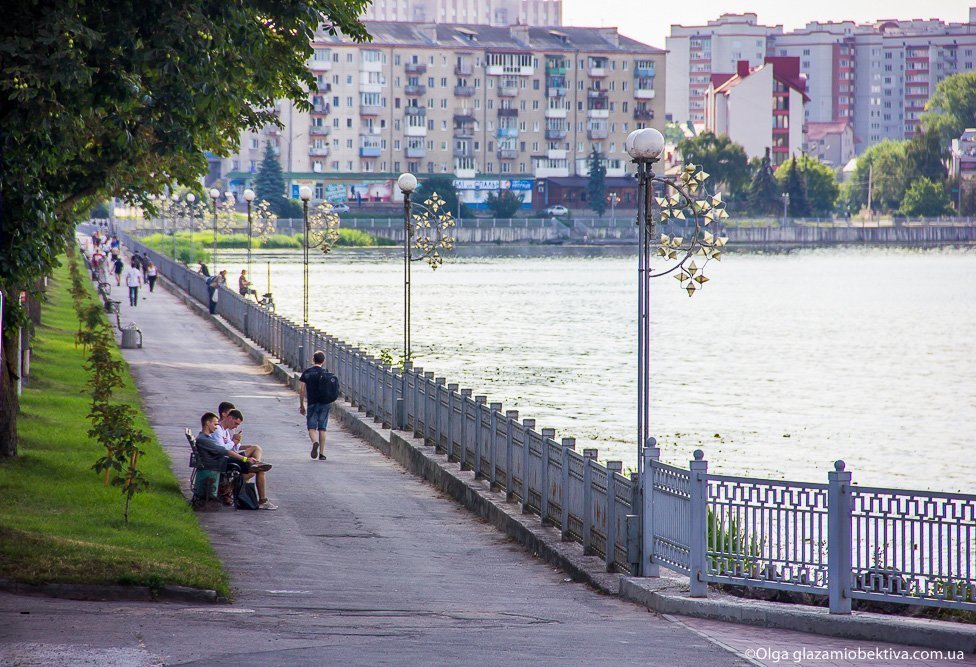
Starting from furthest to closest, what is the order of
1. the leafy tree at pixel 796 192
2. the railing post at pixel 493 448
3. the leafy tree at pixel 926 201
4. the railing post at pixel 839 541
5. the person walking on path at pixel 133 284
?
the leafy tree at pixel 926 201, the leafy tree at pixel 796 192, the person walking on path at pixel 133 284, the railing post at pixel 493 448, the railing post at pixel 839 541

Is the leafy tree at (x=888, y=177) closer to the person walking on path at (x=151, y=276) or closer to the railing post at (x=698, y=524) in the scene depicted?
the person walking on path at (x=151, y=276)

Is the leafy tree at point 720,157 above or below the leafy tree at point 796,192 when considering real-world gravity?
above

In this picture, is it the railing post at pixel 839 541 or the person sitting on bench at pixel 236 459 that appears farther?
the person sitting on bench at pixel 236 459

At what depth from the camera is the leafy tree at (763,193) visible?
147125 mm

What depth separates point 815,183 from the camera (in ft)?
502

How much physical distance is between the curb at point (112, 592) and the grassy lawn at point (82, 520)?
0.25ft

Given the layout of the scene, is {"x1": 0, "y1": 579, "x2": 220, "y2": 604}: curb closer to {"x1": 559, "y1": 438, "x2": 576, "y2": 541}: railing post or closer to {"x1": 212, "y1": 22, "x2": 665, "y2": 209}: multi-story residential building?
{"x1": 559, "y1": 438, "x2": 576, "y2": 541}: railing post

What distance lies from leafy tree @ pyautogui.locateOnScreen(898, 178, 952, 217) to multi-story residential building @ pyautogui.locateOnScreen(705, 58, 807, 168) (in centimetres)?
2322

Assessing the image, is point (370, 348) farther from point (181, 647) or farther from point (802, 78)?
point (802, 78)

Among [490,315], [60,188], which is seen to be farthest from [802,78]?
[60,188]

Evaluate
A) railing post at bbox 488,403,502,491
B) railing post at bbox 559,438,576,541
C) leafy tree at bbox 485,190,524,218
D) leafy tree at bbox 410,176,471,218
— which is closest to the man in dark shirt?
railing post at bbox 488,403,502,491

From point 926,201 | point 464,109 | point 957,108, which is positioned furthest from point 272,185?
point 957,108

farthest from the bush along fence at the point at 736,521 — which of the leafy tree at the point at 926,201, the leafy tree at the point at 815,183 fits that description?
the leafy tree at the point at 926,201

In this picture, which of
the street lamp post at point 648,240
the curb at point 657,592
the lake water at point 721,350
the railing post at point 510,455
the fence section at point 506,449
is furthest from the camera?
the lake water at point 721,350
